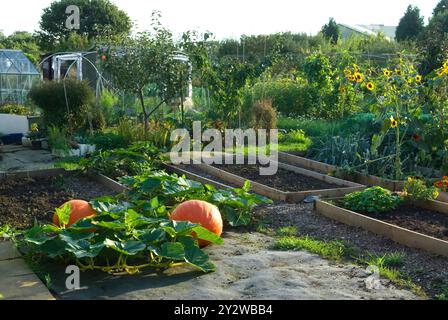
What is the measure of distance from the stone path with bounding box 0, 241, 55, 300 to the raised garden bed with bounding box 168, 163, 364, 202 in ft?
10.7

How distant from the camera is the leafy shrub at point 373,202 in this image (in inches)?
234

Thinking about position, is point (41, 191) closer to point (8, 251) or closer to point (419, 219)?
point (8, 251)

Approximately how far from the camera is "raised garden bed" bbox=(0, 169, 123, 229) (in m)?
6.09

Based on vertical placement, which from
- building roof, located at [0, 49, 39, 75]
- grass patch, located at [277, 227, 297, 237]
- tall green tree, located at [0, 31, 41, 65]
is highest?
tall green tree, located at [0, 31, 41, 65]

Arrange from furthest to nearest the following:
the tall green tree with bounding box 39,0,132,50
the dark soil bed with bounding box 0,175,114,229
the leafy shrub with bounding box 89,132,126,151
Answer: the tall green tree with bounding box 39,0,132,50
the leafy shrub with bounding box 89,132,126,151
the dark soil bed with bounding box 0,175,114,229

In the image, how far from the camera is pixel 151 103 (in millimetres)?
14430

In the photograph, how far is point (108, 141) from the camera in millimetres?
10586

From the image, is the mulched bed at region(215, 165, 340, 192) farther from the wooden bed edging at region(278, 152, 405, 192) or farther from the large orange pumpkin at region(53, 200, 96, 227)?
the large orange pumpkin at region(53, 200, 96, 227)

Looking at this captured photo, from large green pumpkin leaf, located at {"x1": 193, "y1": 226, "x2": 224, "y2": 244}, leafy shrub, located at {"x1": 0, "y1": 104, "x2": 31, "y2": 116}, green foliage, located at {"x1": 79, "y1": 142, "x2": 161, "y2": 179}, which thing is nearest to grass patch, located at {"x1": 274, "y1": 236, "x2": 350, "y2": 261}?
large green pumpkin leaf, located at {"x1": 193, "y1": 226, "x2": 224, "y2": 244}

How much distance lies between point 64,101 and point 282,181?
5870 millimetres

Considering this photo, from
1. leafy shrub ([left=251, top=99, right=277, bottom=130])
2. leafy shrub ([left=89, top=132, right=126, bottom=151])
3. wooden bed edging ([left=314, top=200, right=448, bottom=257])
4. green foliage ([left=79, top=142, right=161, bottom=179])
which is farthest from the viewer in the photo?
leafy shrub ([left=251, top=99, right=277, bottom=130])

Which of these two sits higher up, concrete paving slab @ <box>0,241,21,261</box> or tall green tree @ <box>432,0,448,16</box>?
tall green tree @ <box>432,0,448,16</box>

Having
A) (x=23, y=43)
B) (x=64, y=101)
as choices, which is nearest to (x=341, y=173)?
(x=64, y=101)

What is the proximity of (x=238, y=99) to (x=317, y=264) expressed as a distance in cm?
762
